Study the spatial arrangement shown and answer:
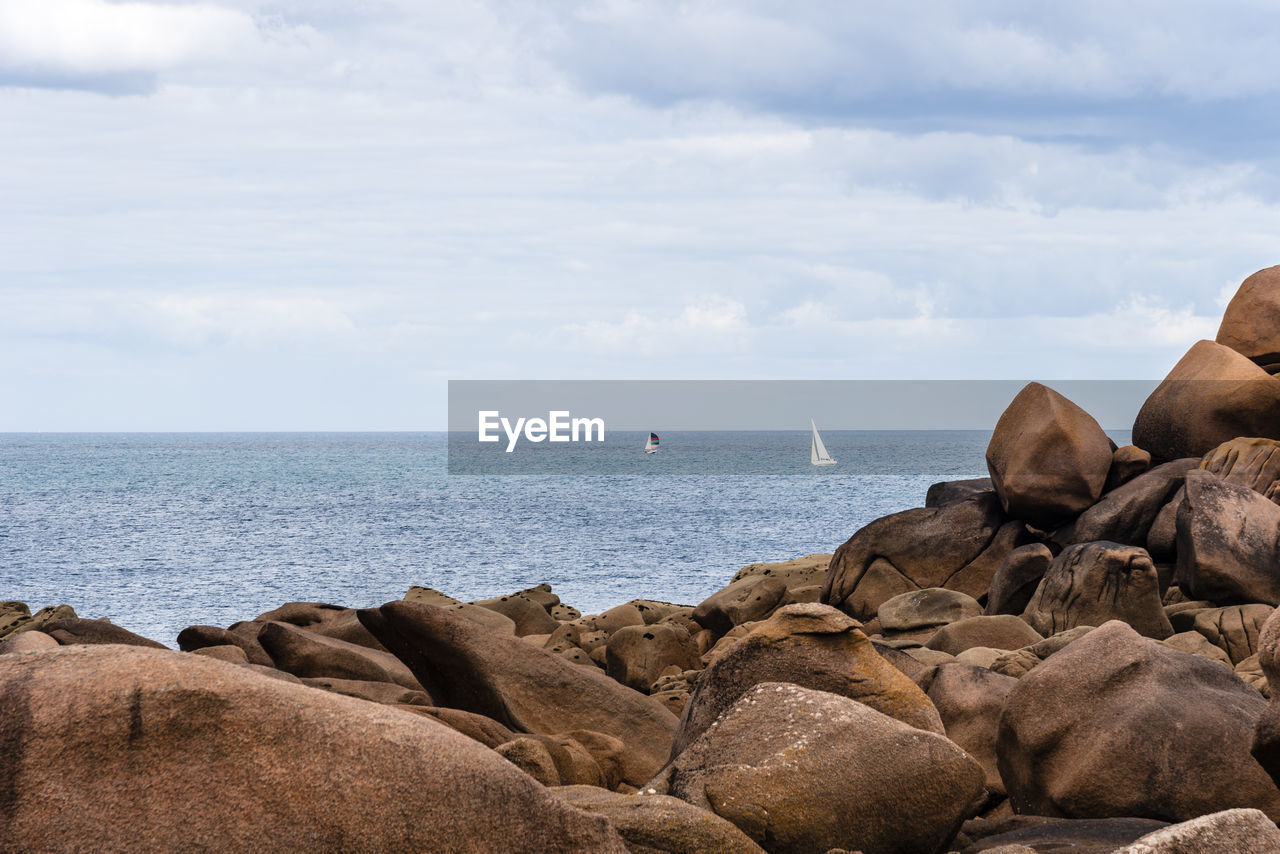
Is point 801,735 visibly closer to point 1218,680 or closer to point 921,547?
point 1218,680

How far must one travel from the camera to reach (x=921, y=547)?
19.2 meters

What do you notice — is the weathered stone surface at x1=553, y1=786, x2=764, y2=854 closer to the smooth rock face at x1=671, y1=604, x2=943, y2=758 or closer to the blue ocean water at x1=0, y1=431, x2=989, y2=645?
the smooth rock face at x1=671, y1=604, x2=943, y2=758

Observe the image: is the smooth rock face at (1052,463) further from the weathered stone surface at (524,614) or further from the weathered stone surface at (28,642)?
the weathered stone surface at (28,642)

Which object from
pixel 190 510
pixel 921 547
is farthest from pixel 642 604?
pixel 190 510

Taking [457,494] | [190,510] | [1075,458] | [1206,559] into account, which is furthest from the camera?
[457,494]

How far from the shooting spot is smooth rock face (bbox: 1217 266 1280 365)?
19.7m

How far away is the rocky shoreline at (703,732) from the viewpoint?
3.94 m

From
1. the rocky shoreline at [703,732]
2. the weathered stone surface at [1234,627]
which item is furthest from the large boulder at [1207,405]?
the weathered stone surface at [1234,627]

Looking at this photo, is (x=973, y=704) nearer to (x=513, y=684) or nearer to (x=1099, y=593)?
(x=513, y=684)

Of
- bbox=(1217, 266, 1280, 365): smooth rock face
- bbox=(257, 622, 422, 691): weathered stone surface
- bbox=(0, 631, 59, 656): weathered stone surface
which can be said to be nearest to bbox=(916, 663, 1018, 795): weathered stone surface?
bbox=(257, 622, 422, 691): weathered stone surface

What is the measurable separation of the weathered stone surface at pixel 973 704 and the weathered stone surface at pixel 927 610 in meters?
7.30

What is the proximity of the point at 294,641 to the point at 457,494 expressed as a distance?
70.9m

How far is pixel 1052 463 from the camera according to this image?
18250mm

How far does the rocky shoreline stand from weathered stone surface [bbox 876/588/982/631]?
0.08 meters
